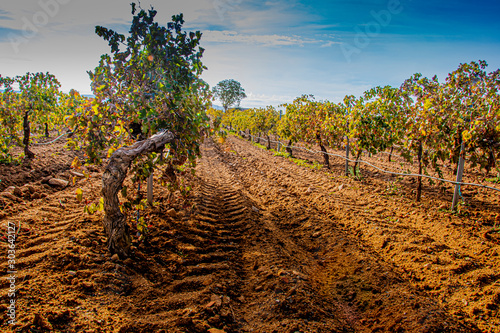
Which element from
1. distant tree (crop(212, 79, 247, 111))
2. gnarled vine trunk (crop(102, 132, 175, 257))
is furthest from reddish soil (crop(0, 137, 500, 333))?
distant tree (crop(212, 79, 247, 111))

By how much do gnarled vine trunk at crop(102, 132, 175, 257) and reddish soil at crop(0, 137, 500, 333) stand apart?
0.75 feet

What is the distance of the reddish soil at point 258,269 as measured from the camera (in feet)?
8.61

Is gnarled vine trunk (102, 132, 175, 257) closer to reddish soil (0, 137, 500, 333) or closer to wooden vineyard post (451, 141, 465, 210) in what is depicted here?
reddish soil (0, 137, 500, 333)

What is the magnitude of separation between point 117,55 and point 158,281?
13.3 ft

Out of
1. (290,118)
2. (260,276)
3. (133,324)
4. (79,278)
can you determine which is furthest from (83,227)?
(290,118)

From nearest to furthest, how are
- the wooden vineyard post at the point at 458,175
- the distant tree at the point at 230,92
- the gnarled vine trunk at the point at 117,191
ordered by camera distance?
the gnarled vine trunk at the point at 117,191
the wooden vineyard post at the point at 458,175
the distant tree at the point at 230,92

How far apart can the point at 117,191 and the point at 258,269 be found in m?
2.18

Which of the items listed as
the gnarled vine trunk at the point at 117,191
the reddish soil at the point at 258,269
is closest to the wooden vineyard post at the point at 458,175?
the reddish soil at the point at 258,269

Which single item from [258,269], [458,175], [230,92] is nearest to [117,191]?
[258,269]

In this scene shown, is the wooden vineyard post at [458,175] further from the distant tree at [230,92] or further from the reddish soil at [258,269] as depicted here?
the distant tree at [230,92]

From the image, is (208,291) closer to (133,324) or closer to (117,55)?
(133,324)

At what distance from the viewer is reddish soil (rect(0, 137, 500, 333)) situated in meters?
2.62

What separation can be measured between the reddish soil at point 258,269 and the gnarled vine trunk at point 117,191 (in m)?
0.23

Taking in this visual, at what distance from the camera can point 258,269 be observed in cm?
367
